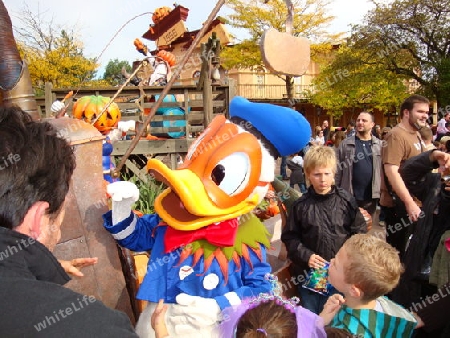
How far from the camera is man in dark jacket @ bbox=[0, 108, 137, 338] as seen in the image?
0.79m

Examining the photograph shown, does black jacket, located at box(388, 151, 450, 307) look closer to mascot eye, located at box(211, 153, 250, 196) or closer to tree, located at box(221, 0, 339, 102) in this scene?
mascot eye, located at box(211, 153, 250, 196)

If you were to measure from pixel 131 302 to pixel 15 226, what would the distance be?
1.44m

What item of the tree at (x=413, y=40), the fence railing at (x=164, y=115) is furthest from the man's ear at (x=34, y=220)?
the tree at (x=413, y=40)

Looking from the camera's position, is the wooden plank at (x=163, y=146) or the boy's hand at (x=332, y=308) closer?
the boy's hand at (x=332, y=308)

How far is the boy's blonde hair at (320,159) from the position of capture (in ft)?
8.43

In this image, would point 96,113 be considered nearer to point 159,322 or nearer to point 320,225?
point 320,225

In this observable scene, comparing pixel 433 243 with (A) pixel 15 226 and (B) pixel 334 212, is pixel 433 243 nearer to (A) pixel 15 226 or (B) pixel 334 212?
(B) pixel 334 212

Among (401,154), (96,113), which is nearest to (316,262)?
(401,154)

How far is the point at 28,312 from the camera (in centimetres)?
78

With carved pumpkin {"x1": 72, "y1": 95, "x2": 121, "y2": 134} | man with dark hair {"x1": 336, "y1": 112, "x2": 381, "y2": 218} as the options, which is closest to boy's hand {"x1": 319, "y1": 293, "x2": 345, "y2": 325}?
man with dark hair {"x1": 336, "y1": 112, "x2": 381, "y2": 218}

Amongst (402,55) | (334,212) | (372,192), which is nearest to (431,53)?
(402,55)

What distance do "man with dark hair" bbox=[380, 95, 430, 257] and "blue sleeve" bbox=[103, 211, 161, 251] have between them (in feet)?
6.44

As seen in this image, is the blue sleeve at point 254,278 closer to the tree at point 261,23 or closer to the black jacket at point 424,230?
the black jacket at point 424,230

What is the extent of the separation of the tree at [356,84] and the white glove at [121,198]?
16.7 metres
